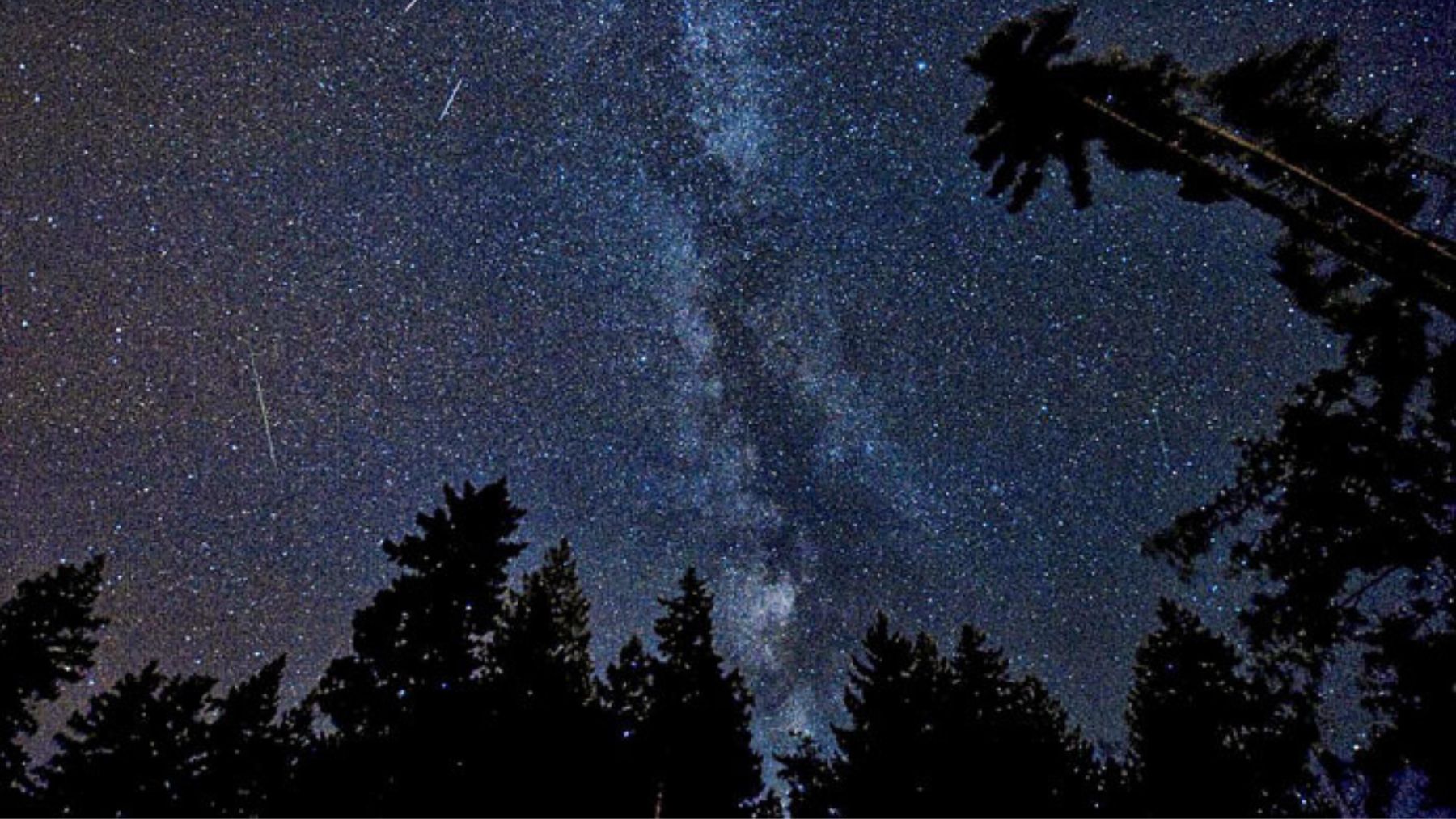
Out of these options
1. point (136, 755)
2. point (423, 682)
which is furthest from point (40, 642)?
point (423, 682)

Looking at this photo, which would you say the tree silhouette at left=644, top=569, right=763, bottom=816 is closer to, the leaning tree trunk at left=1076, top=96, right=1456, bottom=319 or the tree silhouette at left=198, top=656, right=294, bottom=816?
the tree silhouette at left=198, top=656, right=294, bottom=816

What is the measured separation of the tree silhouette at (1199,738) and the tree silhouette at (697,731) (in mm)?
10007

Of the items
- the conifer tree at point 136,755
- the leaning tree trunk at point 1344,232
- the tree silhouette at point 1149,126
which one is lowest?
the conifer tree at point 136,755

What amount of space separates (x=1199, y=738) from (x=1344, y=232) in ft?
50.4

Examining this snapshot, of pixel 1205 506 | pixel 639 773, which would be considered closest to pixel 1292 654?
pixel 1205 506

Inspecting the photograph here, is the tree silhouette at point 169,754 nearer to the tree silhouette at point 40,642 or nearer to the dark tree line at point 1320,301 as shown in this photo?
the tree silhouette at point 40,642

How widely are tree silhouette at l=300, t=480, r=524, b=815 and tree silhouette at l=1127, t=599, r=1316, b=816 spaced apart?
15.8m

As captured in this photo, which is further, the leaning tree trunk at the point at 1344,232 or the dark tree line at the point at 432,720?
the dark tree line at the point at 432,720

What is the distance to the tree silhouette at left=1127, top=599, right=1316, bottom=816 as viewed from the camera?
49.2 ft

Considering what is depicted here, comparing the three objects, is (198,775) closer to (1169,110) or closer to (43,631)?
(43,631)

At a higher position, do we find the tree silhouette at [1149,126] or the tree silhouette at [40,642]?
the tree silhouette at [1149,126]

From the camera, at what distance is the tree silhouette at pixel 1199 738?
15.0m

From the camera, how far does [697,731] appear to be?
1562 centimetres

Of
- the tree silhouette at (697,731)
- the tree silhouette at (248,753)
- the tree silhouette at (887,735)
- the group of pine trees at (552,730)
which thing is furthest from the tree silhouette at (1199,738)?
the tree silhouette at (248,753)
